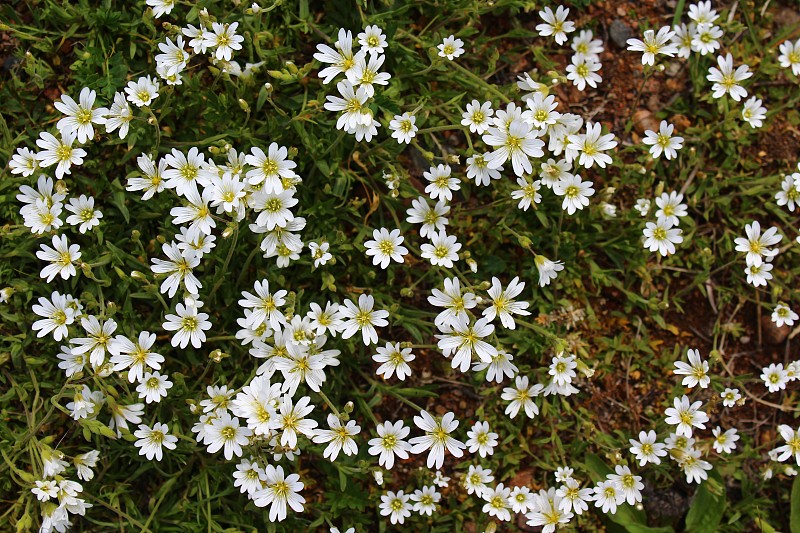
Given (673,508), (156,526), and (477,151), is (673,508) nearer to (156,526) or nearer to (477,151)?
(477,151)

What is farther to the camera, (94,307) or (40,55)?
(40,55)

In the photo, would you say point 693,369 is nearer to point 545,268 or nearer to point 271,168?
point 545,268

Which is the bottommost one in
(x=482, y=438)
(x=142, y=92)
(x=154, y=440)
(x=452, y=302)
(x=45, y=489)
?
(x=45, y=489)

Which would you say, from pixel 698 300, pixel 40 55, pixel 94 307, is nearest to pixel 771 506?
pixel 698 300

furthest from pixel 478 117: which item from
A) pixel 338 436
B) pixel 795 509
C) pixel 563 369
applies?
pixel 795 509

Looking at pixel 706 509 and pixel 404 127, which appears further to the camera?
pixel 706 509

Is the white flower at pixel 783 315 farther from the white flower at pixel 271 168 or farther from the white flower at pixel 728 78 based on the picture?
the white flower at pixel 271 168

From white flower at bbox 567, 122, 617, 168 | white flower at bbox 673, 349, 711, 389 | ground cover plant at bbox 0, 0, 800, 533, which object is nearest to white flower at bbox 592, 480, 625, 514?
ground cover plant at bbox 0, 0, 800, 533
